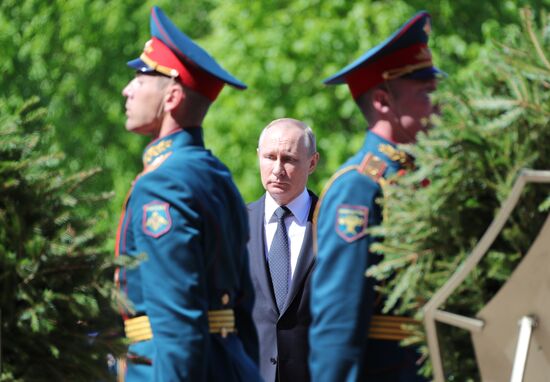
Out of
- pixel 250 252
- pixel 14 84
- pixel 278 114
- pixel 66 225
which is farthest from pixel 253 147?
pixel 66 225

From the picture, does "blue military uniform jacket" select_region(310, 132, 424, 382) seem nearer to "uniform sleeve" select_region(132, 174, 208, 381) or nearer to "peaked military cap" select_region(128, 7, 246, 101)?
"uniform sleeve" select_region(132, 174, 208, 381)

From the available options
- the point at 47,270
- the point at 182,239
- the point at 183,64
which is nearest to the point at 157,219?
the point at 182,239

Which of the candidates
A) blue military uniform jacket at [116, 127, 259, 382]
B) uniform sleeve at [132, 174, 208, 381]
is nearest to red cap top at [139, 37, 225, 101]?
blue military uniform jacket at [116, 127, 259, 382]

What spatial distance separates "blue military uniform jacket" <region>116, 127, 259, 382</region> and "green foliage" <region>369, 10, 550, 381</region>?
179cm

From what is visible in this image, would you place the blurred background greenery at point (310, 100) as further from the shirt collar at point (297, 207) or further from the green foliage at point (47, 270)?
the shirt collar at point (297, 207)

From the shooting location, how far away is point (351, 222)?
605cm

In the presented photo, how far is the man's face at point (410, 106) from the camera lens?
6438mm

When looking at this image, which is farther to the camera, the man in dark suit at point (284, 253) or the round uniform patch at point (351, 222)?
the man in dark suit at point (284, 253)

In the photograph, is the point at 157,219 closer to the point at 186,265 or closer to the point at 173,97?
the point at 186,265

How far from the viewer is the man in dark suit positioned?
6.48m

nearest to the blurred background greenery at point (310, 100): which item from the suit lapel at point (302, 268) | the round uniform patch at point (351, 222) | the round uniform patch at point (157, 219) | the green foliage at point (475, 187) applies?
the green foliage at point (475, 187)

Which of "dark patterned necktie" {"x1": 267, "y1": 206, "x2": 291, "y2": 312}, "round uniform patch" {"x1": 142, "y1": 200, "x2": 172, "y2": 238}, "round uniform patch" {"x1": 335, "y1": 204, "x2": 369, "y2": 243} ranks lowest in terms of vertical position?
"dark patterned necktie" {"x1": 267, "y1": 206, "x2": 291, "y2": 312}

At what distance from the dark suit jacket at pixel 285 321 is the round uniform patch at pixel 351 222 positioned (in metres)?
0.51

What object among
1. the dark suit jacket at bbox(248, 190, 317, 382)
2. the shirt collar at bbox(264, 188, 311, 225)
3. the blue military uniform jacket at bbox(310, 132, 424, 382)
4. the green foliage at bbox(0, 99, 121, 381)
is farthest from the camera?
the shirt collar at bbox(264, 188, 311, 225)
